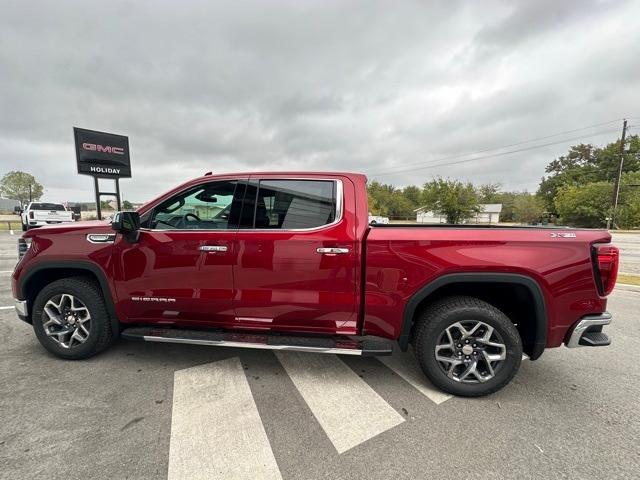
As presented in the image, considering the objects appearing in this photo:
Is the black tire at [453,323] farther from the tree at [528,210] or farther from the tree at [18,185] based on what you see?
the tree at [18,185]

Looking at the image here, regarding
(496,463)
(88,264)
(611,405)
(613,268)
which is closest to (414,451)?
(496,463)

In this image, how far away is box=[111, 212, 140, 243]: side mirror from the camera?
2746mm

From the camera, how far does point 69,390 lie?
2.61 metres

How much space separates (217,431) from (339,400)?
984 mm

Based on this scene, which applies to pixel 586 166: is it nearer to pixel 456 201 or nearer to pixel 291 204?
pixel 456 201

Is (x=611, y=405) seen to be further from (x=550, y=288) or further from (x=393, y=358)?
(x=393, y=358)

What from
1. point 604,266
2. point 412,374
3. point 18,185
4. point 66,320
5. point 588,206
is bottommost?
point 412,374

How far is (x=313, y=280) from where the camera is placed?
268 cm

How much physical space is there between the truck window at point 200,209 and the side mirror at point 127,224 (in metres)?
0.12

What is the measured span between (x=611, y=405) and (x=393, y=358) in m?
1.82

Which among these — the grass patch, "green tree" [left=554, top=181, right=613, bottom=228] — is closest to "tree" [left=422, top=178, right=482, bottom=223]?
"green tree" [left=554, top=181, right=613, bottom=228]

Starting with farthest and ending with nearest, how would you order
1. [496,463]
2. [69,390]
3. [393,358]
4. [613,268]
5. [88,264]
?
[393,358] → [88,264] → [69,390] → [613,268] → [496,463]

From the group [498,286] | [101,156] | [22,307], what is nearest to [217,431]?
[498,286]

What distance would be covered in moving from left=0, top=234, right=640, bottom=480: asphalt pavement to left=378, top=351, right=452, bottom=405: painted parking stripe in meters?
0.02
